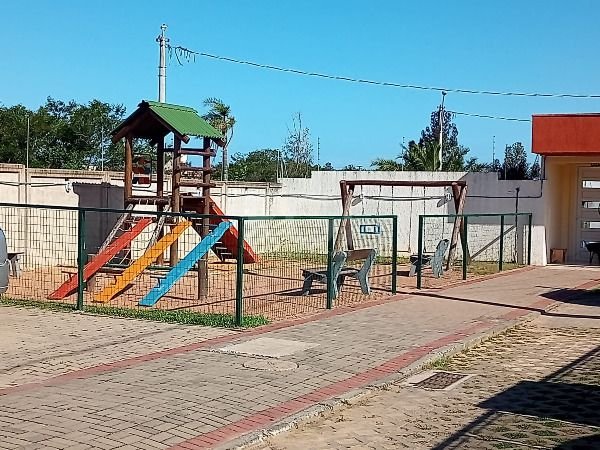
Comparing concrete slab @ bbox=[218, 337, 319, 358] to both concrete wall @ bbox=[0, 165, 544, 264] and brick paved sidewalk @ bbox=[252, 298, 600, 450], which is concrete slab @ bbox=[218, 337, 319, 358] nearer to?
brick paved sidewalk @ bbox=[252, 298, 600, 450]

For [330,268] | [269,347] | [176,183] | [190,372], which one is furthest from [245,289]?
[190,372]

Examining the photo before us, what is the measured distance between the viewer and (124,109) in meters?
48.9

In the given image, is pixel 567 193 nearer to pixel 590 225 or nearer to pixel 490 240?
pixel 590 225

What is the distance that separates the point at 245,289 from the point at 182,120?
491 centimetres

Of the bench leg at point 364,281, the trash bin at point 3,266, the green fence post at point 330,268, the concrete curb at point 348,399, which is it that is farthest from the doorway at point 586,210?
A: the trash bin at point 3,266

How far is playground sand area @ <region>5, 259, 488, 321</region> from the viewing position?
14.3m

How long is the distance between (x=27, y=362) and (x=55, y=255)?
10982 mm

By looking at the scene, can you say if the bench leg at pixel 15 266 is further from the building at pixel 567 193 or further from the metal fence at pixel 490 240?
the building at pixel 567 193

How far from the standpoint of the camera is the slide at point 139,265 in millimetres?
14781

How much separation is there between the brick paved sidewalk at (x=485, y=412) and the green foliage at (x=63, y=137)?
3395 cm

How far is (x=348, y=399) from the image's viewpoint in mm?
7934

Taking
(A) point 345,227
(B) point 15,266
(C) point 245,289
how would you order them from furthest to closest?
1. (A) point 345,227
2. (B) point 15,266
3. (C) point 245,289

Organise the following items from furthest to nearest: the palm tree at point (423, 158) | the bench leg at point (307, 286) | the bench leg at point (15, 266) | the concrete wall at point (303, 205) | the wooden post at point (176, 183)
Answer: the palm tree at point (423, 158) < the concrete wall at point (303, 205) < the wooden post at point (176, 183) < the bench leg at point (15, 266) < the bench leg at point (307, 286)

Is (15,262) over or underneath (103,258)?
underneath
